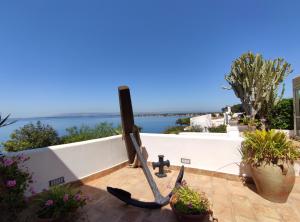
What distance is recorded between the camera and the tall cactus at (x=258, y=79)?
7164mm

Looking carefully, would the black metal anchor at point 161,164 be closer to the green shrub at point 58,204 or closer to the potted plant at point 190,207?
the potted plant at point 190,207

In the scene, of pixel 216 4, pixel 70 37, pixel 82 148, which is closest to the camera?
pixel 82 148

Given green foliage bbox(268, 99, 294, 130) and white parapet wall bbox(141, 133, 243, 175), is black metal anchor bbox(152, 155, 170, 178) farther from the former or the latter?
green foliage bbox(268, 99, 294, 130)

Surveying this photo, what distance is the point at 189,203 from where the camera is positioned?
6.47 feet

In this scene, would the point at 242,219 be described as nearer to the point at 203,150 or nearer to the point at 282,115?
the point at 203,150

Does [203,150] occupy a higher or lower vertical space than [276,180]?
higher

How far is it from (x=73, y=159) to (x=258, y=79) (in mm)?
8275

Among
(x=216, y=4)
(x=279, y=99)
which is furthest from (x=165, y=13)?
(x=279, y=99)

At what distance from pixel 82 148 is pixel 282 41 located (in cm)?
1029

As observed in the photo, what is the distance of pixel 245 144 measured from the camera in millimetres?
2877

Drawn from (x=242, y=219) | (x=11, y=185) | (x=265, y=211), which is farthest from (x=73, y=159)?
(x=265, y=211)

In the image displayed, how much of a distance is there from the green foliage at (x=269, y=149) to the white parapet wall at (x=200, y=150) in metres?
0.59

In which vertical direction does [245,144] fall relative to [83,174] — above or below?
above

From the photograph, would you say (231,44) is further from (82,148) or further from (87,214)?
(87,214)
